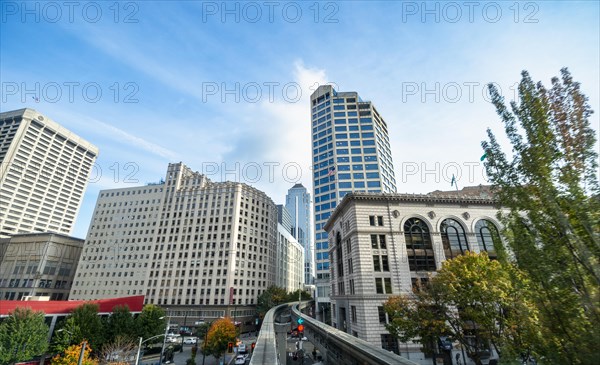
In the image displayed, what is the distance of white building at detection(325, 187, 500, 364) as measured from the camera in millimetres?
40781

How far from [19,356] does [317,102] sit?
9454 centimetres

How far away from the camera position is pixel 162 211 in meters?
97.5

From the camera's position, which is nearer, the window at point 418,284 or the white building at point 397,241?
the window at point 418,284

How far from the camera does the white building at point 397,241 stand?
40781mm

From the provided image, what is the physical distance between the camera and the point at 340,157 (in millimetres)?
83125

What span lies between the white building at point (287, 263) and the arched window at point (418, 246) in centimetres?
6627

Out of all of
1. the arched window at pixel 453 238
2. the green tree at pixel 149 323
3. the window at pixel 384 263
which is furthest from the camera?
the green tree at pixel 149 323

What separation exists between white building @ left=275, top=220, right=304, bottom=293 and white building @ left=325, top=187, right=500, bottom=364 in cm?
6311

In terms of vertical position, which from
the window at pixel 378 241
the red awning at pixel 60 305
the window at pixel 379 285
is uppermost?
the window at pixel 378 241

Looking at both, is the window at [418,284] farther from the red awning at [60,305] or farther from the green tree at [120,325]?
the red awning at [60,305]

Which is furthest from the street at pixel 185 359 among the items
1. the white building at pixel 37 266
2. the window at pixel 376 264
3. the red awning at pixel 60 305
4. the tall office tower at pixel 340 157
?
the white building at pixel 37 266

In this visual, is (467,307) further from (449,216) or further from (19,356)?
(19,356)

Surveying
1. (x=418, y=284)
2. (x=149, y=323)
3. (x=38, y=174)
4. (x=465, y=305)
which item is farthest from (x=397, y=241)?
(x=38, y=174)

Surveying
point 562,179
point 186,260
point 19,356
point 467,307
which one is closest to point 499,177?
point 562,179
